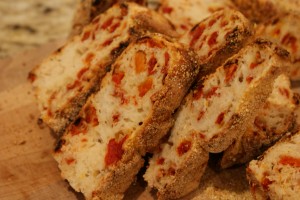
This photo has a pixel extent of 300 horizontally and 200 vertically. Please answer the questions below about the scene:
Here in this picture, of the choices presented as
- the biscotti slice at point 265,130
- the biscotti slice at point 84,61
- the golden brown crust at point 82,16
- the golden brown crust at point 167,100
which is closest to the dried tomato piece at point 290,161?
the biscotti slice at point 265,130

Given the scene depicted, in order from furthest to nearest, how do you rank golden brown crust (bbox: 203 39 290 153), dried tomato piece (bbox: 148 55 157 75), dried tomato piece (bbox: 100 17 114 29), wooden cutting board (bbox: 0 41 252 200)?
dried tomato piece (bbox: 100 17 114 29)
wooden cutting board (bbox: 0 41 252 200)
dried tomato piece (bbox: 148 55 157 75)
golden brown crust (bbox: 203 39 290 153)

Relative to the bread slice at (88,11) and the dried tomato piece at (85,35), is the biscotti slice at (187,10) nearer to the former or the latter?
the bread slice at (88,11)

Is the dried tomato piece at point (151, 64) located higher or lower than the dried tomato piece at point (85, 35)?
higher

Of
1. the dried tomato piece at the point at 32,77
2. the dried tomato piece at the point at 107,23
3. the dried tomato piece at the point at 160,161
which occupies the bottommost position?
the dried tomato piece at the point at 32,77

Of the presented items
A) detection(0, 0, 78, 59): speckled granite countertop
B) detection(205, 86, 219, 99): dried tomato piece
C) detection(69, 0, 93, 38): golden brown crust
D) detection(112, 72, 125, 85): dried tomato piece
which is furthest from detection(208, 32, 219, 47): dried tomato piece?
detection(0, 0, 78, 59): speckled granite countertop

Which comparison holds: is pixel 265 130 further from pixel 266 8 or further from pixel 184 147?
pixel 266 8

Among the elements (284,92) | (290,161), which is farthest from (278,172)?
(284,92)

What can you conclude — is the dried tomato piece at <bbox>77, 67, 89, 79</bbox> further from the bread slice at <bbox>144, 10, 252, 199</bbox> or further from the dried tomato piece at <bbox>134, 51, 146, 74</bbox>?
the bread slice at <bbox>144, 10, 252, 199</bbox>

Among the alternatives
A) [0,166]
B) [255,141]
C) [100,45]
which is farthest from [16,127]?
[255,141]

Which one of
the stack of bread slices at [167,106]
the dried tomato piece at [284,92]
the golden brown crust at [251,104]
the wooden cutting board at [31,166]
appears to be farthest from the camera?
the dried tomato piece at [284,92]
